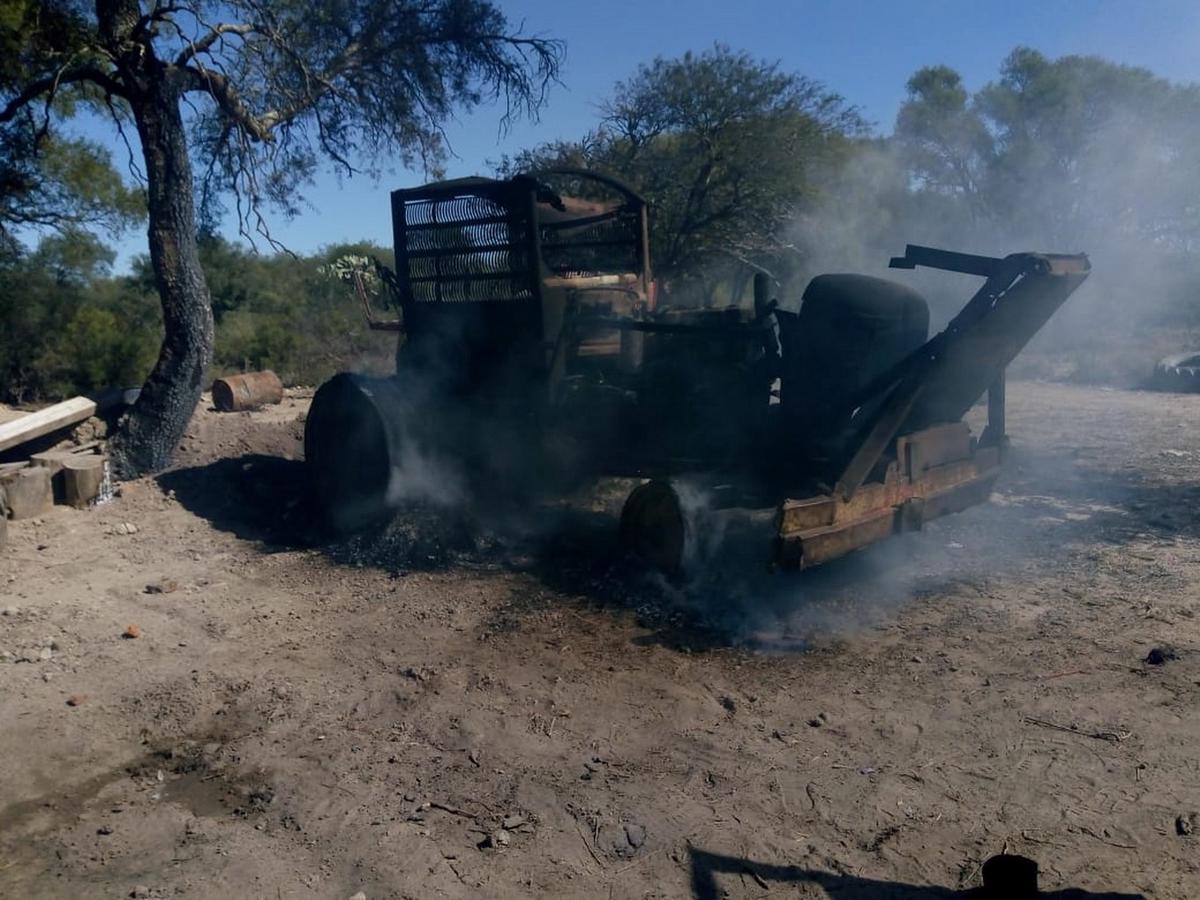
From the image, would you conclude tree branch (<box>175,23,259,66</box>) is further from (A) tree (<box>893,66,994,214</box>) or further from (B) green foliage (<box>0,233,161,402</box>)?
(A) tree (<box>893,66,994,214</box>)

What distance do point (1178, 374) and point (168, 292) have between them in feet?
50.5

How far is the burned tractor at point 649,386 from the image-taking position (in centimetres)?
570

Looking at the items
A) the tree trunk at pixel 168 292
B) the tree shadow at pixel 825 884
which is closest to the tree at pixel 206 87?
the tree trunk at pixel 168 292

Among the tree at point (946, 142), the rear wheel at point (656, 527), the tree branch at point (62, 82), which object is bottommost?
the rear wheel at point (656, 527)

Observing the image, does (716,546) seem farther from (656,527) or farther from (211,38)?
(211,38)

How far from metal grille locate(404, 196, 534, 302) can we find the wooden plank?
3338mm

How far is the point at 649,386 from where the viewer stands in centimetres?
702

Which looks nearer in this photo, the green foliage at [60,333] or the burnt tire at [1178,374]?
the green foliage at [60,333]

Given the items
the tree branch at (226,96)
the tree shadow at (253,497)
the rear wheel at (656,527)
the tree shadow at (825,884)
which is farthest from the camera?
the tree branch at (226,96)

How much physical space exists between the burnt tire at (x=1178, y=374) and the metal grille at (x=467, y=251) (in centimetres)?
1305

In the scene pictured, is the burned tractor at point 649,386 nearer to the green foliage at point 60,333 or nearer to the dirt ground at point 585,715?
the dirt ground at point 585,715

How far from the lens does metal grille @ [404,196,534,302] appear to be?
282 inches

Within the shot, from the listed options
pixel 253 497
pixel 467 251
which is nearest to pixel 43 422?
pixel 253 497

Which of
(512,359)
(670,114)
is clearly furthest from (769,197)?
(512,359)
